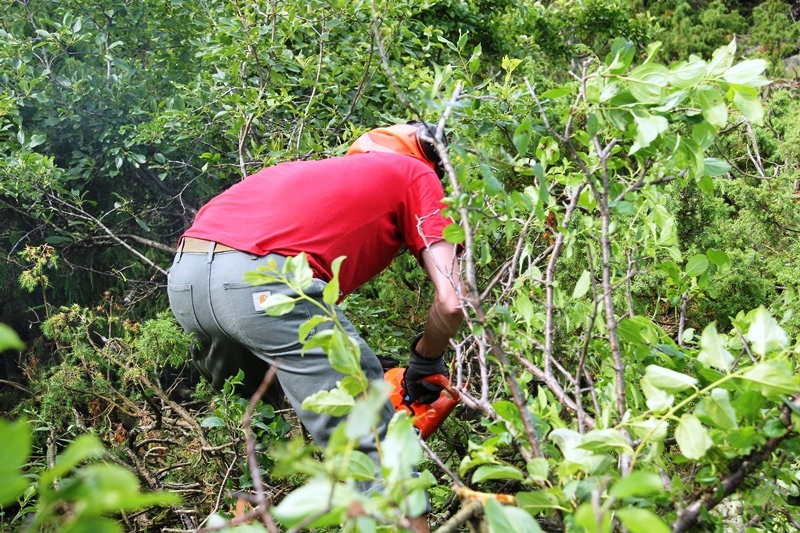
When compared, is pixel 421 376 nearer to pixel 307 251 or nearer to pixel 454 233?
pixel 307 251

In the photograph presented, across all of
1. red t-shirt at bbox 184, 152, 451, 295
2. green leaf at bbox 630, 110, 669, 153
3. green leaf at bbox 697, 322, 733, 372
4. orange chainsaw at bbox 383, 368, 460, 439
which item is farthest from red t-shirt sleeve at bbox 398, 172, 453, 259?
green leaf at bbox 697, 322, 733, 372

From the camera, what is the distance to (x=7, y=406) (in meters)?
4.28

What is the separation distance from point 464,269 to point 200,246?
1.07m

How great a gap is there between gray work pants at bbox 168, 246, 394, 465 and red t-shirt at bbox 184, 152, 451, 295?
9 cm

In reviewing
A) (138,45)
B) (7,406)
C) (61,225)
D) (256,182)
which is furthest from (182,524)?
(138,45)

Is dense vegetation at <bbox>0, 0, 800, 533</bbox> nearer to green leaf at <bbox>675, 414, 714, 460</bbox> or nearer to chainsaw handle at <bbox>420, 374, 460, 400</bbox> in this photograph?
green leaf at <bbox>675, 414, 714, 460</bbox>

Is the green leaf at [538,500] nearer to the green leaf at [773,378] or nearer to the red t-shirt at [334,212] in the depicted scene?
the green leaf at [773,378]

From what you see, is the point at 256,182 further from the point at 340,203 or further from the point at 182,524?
the point at 182,524

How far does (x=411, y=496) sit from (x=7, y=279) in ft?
14.2

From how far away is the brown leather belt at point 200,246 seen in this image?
2.45 m

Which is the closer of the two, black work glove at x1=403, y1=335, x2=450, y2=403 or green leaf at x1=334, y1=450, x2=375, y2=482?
green leaf at x1=334, y1=450, x2=375, y2=482

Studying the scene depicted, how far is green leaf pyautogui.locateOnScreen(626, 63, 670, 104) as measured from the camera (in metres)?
1.29

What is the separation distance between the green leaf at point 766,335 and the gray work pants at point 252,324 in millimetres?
1189

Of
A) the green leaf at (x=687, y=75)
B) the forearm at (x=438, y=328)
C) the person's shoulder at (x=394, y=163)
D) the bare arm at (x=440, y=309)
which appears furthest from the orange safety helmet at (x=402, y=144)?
the green leaf at (x=687, y=75)
